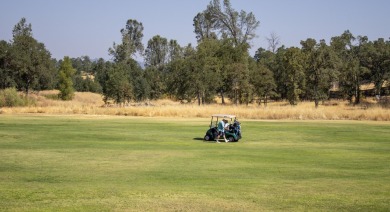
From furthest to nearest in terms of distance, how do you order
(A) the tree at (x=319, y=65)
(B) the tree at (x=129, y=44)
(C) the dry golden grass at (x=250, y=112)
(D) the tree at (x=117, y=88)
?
1. (B) the tree at (x=129, y=44)
2. (D) the tree at (x=117, y=88)
3. (A) the tree at (x=319, y=65)
4. (C) the dry golden grass at (x=250, y=112)

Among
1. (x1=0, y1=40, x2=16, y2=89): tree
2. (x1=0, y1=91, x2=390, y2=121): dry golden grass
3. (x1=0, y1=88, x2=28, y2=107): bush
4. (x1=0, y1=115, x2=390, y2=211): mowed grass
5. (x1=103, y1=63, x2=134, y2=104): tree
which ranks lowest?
(x1=0, y1=115, x2=390, y2=211): mowed grass

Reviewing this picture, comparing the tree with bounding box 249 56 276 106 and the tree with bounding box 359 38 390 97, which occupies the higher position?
the tree with bounding box 359 38 390 97

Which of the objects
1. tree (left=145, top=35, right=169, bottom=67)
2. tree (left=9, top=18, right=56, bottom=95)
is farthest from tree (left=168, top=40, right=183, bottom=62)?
tree (left=9, top=18, right=56, bottom=95)

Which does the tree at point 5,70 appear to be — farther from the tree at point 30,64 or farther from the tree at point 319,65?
the tree at point 319,65

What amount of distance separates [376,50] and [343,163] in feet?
283

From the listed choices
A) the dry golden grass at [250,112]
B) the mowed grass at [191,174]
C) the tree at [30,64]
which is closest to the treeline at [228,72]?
the tree at [30,64]

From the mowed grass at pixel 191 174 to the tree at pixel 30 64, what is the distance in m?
70.1

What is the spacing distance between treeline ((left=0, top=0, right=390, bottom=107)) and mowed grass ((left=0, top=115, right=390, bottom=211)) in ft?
149

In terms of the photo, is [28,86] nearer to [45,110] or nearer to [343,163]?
[45,110]

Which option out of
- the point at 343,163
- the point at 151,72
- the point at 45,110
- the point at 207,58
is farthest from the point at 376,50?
the point at 343,163

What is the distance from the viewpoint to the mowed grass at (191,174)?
13.2 meters

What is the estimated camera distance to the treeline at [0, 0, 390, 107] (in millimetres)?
79562

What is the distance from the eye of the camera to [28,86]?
105m

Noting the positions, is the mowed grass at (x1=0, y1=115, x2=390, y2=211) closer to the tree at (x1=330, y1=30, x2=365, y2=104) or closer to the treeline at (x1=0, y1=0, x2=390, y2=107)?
the treeline at (x1=0, y1=0, x2=390, y2=107)
